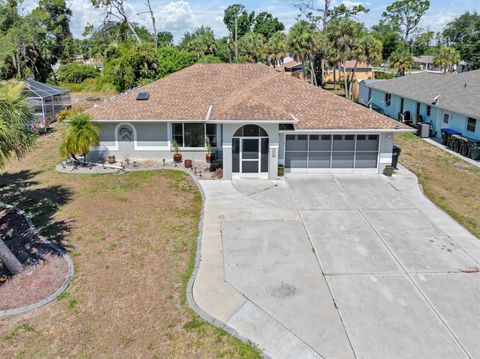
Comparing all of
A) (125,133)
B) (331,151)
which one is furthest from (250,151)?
(125,133)

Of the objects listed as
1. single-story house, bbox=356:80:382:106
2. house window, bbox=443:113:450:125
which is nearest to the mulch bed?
house window, bbox=443:113:450:125

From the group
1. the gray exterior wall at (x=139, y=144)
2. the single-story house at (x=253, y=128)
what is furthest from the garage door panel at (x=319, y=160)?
the gray exterior wall at (x=139, y=144)

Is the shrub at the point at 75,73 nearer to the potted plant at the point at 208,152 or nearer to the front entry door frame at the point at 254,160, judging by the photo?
the potted plant at the point at 208,152

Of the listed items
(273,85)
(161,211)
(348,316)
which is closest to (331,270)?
(348,316)

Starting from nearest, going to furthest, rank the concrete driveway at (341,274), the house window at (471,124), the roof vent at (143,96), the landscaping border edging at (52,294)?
the concrete driveway at (341,274)
the landscaping border edging at (52,294)
the roof vent at (143,96)
the house window at (471,124)

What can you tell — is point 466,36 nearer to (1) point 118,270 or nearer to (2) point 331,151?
(2) point 331,151

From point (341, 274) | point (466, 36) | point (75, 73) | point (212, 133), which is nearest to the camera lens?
point (341, 274)

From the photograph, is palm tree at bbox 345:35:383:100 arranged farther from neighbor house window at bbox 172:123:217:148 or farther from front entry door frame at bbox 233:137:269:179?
front entry door frame at bbox 233:137:269:179
